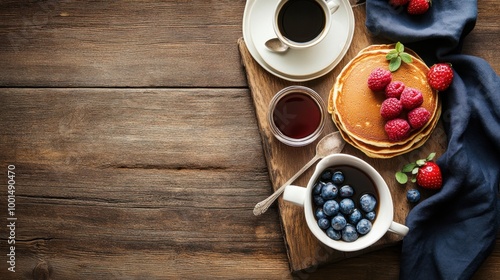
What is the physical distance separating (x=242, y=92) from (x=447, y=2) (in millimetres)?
632

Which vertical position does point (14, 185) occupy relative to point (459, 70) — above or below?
below

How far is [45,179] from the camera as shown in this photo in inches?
62.7

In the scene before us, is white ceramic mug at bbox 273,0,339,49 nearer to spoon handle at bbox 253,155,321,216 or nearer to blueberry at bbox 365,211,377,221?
spoon handle at bbox 253,155,321,216

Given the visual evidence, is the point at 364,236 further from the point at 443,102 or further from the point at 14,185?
the point at 14,185

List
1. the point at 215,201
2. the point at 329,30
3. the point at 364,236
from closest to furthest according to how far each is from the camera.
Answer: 1. the point at 364,236
2. the point at 329,30
3. the point at 215,201

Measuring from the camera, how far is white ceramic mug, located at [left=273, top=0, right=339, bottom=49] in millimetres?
1372

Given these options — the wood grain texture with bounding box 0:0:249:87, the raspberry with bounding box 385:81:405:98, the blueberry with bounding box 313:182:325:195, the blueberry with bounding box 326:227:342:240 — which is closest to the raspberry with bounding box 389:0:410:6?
the raspberry with bounding box 385:81:405:98

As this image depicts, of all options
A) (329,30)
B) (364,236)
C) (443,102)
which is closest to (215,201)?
(364,236)

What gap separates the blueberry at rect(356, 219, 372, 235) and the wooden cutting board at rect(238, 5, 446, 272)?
123mm

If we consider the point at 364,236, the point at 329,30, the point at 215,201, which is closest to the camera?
the point at 364,236

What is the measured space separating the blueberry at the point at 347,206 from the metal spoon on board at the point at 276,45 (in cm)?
44

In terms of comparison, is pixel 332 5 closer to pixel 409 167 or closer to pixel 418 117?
pixel 418 117

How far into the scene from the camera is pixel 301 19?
4.58ft

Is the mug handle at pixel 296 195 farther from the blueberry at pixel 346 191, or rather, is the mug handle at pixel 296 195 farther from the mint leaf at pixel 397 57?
the mint leaf at pixel 397 57
